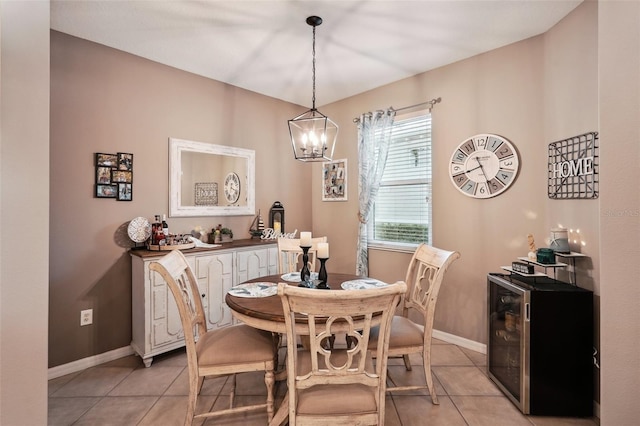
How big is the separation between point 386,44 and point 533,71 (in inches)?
49.4

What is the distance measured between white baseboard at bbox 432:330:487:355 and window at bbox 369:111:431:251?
929 mm

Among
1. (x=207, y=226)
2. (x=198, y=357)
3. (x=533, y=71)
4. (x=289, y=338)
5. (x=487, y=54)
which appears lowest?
(x=198, y=357)

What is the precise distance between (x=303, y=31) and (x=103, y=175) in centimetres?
213

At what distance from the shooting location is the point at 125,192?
276cm

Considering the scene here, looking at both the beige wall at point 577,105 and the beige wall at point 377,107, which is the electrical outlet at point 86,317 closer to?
the beige wall at point 377,107

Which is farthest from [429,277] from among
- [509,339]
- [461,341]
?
[461,341]

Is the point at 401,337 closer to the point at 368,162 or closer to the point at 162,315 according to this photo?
the point at 162,315

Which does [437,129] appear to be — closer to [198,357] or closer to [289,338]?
[289,338]

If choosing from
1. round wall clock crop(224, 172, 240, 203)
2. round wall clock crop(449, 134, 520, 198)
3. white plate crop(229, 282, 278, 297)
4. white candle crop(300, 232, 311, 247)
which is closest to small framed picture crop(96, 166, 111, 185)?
round wall clock crop(224, 172, 240, 203)

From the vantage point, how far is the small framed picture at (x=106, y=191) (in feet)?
8.59

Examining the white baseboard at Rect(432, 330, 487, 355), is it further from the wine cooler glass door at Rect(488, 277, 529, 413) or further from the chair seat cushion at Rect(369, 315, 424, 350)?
the chair seat cushion at Rect(369, 315, 424, 350)

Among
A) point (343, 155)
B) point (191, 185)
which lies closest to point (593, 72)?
point (343, 155)

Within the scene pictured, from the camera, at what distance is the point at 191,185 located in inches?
127

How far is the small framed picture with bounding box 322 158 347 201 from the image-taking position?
4004 millimetres
